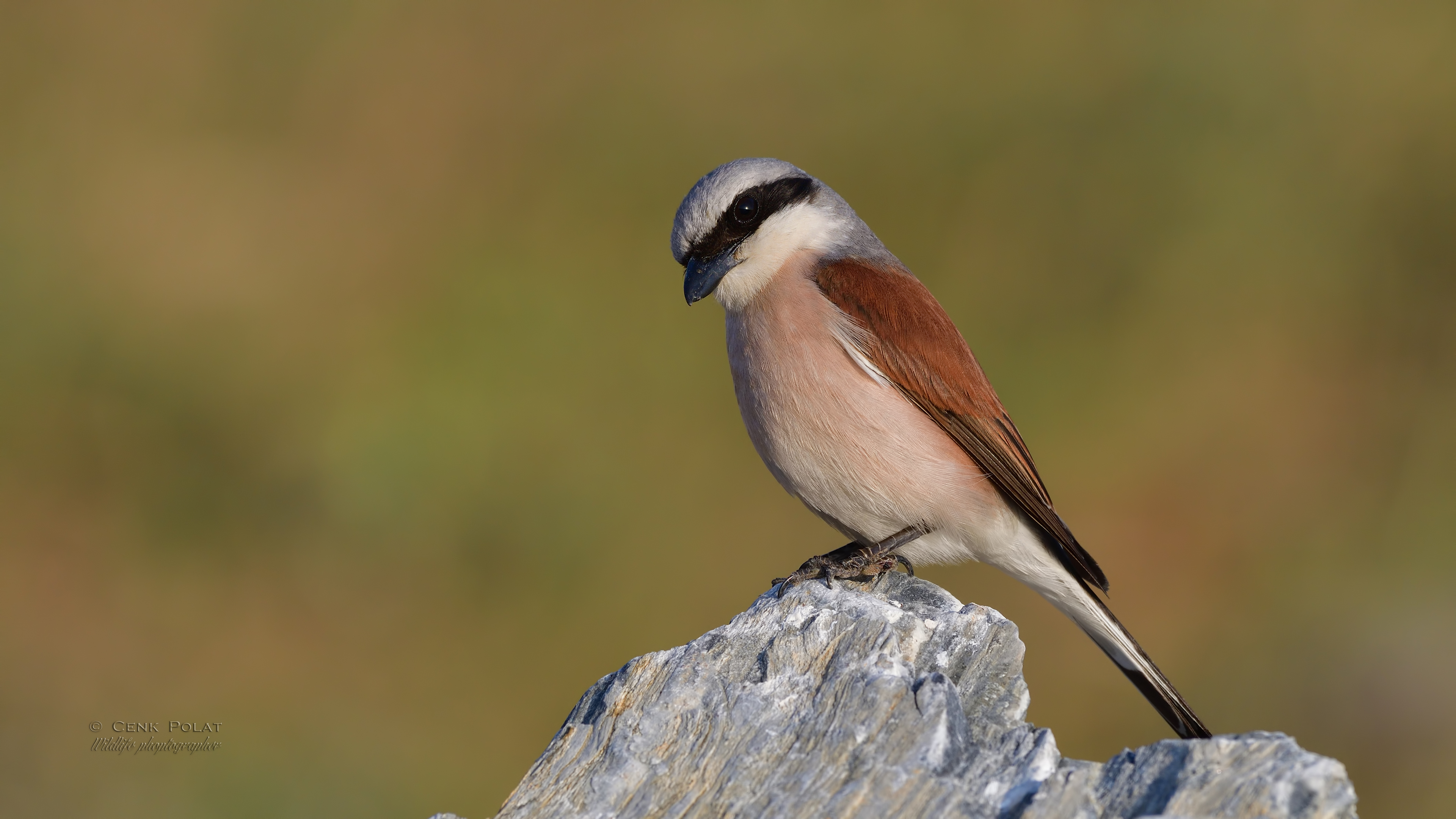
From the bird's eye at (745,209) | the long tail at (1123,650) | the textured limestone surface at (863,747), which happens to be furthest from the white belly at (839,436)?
the textured limestone surface at (863,747)

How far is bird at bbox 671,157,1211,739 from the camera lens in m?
3.62

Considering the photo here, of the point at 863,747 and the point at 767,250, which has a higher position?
the point at 767,250

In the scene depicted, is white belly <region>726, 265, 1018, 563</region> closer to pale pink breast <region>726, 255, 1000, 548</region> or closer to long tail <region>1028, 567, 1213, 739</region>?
pale pink breast <region>726, 255, 1000, 548</region>

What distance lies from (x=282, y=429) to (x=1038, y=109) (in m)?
6.18

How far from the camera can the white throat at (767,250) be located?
3.88m

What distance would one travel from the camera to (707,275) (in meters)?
3.81

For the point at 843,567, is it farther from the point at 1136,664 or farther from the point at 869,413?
the point at 1136,664

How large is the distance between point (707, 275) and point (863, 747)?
199 centimetres

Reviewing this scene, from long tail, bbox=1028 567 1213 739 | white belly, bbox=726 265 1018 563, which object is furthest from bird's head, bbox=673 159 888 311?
long tail, bbox=1028 567 1213 739

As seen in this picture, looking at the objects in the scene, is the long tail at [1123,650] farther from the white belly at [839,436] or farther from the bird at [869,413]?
the white belly at [839,436]

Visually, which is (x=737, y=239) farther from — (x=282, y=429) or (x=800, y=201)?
(x=282, y=429)

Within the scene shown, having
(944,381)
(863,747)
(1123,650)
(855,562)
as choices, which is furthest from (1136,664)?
(863,747)

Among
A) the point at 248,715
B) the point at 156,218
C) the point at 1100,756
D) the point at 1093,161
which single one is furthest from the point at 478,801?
the point at 1093,161

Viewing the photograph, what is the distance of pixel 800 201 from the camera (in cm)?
409
